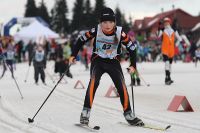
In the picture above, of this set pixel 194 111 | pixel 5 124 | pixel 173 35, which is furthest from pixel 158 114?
pixel 173 35

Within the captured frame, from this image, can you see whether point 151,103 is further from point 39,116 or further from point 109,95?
point 39,116

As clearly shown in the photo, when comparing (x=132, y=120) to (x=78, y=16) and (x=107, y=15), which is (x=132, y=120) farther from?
(x=78, y=16)

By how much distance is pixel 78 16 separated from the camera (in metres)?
127

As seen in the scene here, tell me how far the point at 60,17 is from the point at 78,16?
7.08m

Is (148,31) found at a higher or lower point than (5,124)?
lower

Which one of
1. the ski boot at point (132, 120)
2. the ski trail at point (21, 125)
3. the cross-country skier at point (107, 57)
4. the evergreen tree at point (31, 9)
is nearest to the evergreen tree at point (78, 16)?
the evergreen tree at point (31, 9)

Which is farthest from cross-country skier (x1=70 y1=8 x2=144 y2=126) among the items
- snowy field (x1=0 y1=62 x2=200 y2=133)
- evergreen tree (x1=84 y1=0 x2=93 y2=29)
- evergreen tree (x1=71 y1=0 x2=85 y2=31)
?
evergreen tree (x1=71 y1=0 x2=85 y2=31)

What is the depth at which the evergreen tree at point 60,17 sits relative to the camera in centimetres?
13030

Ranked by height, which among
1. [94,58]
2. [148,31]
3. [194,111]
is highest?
[94,58]

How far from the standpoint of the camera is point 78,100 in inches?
502

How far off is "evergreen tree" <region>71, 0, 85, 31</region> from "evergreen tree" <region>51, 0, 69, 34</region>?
282cm

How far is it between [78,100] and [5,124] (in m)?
4.37

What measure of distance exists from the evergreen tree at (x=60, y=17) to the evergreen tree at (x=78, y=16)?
282 cm

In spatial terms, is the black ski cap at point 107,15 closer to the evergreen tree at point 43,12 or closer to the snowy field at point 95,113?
the snowy field at point 95,113
